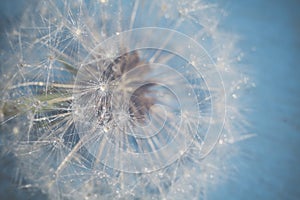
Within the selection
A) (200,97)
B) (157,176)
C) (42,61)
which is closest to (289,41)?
(200,97)

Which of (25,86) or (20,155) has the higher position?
(25,86)

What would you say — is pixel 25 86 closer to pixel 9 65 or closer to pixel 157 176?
pixel 9 65

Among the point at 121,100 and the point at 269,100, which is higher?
the point at 269,100
